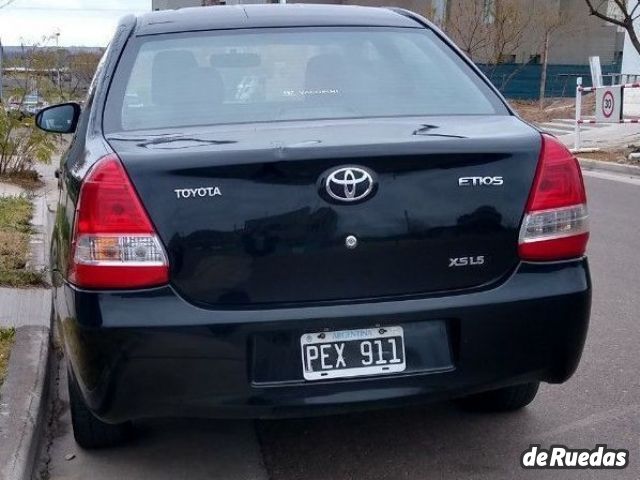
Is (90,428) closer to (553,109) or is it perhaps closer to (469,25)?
(553,109)

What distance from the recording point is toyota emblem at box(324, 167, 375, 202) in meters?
3.04

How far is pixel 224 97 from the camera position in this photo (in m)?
3.74

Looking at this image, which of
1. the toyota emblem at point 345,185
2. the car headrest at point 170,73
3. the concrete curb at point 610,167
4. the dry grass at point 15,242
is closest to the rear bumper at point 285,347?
the toyota emblem at point 345,185

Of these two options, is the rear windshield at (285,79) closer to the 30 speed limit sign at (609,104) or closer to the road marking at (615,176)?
the road marking at (615,176)

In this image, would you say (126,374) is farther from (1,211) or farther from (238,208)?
(1,211)

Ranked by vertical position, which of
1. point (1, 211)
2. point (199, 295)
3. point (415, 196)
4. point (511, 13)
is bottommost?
point (511, 13)

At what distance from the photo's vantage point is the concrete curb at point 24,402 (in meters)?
3.54

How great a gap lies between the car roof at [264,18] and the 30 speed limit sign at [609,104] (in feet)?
35.7

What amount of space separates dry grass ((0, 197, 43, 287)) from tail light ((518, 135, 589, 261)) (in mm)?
3873

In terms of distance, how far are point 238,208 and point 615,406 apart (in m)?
2.16

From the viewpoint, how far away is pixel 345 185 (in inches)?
120

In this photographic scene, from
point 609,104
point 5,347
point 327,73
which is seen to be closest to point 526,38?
point 609,104

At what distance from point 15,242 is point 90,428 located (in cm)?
376

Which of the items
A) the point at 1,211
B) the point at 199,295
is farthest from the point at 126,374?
the point at 1,211
